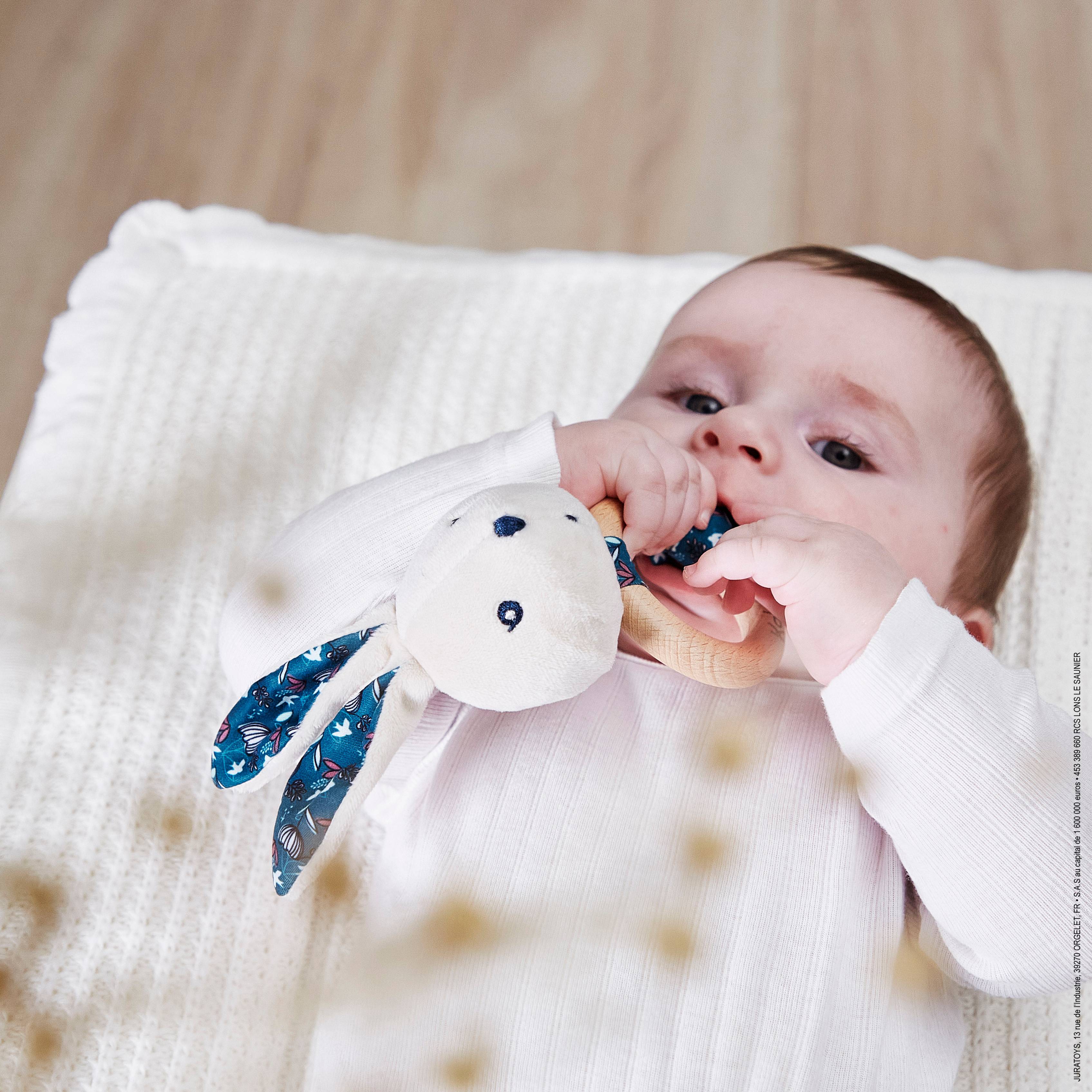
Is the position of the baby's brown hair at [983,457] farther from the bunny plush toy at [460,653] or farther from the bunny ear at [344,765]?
the bunny ear at [344,765]

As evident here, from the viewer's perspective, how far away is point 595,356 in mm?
858

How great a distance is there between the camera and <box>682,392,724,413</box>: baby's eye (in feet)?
2.04

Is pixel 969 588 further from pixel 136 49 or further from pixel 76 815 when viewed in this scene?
pixel 136 49

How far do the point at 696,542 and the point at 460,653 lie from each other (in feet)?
0.59

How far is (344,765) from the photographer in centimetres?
46

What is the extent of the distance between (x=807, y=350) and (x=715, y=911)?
0.94ft

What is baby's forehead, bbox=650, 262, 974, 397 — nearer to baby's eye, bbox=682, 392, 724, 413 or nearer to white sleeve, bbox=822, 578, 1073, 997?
baby's eye, bbox=682, 392, 724, 413

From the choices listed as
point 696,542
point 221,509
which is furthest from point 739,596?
point 221,509

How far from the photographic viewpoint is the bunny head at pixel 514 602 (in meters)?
0.39

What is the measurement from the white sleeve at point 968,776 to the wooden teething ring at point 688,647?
0.04m

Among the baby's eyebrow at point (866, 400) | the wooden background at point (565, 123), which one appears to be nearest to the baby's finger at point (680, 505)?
the baby's eyebrow at point (866, 400)

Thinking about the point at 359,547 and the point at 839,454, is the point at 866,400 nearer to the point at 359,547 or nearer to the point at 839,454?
the point at 839,454

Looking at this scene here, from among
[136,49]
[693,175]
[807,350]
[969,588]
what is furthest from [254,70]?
[969,588]

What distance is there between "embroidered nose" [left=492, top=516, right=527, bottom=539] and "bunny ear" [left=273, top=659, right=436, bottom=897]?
0.25 feet
